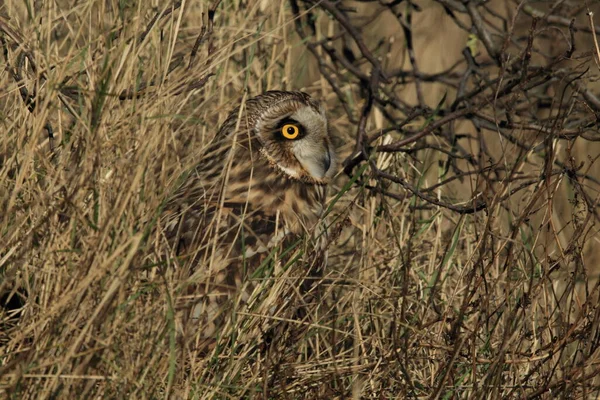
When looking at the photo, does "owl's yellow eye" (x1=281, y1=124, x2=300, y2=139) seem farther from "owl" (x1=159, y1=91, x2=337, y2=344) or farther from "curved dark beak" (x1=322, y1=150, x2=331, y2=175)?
"curved dark beak" (x1=322, y1=150, x2=331, y2=175)

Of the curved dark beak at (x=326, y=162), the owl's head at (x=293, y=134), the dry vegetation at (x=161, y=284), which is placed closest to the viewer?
the dry vegetation at (x=161, y=284)

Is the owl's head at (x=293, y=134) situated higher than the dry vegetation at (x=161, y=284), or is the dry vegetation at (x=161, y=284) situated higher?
the owl's head at (x=293, y=134)

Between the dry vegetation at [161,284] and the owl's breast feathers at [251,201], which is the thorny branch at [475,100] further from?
the owl's breast feathers at [251,201]

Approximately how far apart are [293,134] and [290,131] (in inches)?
0.7

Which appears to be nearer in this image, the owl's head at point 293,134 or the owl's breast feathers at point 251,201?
the owl's breast feathers at point 251,201

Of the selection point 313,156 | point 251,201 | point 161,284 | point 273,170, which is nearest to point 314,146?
point 313,156

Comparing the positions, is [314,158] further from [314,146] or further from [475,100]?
[475,100]

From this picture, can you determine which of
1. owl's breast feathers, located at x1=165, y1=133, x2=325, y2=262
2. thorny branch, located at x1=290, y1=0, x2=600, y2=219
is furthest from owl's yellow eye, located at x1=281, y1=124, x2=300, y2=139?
thorny branch, located at x1=290, y1=0, x2=600, y2=219

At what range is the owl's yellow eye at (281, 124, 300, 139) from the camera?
338 cm

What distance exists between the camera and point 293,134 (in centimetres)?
342

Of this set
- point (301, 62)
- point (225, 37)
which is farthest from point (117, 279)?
point (301, 62)

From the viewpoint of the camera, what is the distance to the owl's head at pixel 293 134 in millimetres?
3338

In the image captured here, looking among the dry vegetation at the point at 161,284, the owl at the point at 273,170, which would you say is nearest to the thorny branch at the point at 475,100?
the dry vegetation at the point at 161,284

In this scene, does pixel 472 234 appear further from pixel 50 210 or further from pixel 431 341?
pixel 50 210
